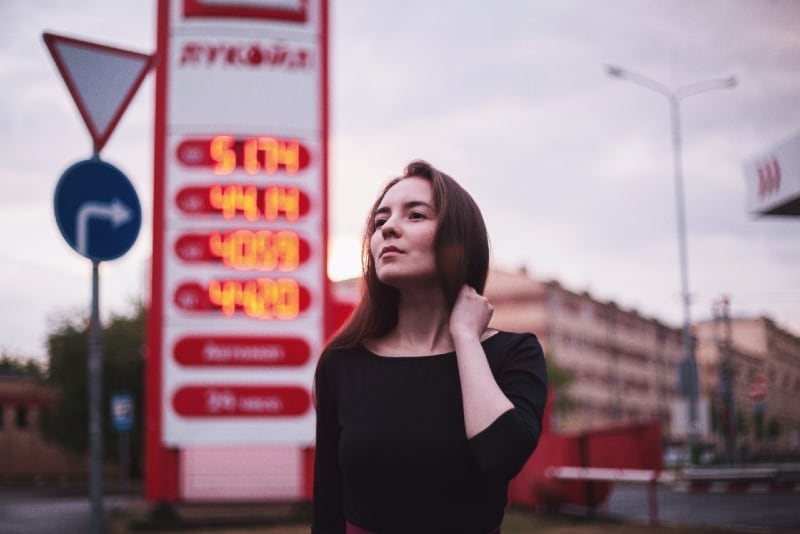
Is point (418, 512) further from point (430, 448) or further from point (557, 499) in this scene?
point (557, 499)

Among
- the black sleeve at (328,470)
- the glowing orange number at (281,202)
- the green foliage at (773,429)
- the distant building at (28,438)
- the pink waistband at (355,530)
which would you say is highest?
the glowing orange number at (281,202)

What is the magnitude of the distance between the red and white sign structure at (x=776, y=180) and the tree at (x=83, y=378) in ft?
102

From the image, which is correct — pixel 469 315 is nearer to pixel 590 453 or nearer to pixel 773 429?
pixel 590 453

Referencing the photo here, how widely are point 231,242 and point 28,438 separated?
31.1 meters

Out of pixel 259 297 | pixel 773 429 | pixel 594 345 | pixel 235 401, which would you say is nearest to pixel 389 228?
pixel 259 297

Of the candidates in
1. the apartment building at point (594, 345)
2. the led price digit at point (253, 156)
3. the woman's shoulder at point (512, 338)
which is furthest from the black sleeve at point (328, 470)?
the apartment building at point (594, 345)

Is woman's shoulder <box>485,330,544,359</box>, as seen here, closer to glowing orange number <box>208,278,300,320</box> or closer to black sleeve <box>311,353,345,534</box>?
black sleeve <box>311,353,345,534</box>

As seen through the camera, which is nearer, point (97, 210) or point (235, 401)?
point (97, 210)

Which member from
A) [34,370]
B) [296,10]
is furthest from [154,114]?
[34,370]

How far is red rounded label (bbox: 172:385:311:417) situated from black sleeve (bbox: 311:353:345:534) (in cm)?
1182

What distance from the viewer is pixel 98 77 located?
231 inches

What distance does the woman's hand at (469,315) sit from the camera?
195 centimetres

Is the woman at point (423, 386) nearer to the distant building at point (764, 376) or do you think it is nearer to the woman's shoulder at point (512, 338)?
the woman's shoulder at point (512, 338)

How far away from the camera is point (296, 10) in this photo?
47.5 ft
